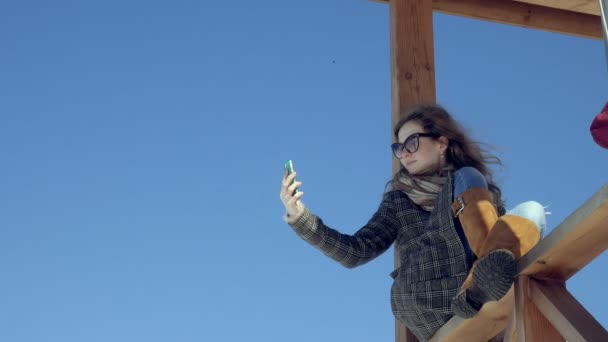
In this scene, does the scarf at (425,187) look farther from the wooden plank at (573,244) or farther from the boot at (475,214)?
the wooden plank at (573,244)

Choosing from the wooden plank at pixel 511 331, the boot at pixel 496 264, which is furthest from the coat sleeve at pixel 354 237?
the wooden plank at pixel 511 331

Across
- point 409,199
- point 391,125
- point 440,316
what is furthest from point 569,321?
point 391,125

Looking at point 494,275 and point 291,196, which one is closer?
point 494,275

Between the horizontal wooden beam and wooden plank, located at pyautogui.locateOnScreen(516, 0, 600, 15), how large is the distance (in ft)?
0.29

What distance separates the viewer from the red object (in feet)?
6.12

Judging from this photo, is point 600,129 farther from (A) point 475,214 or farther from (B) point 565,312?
(A) point 475,214

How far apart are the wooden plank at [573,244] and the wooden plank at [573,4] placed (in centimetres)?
231

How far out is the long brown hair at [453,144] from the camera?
11.3 ft

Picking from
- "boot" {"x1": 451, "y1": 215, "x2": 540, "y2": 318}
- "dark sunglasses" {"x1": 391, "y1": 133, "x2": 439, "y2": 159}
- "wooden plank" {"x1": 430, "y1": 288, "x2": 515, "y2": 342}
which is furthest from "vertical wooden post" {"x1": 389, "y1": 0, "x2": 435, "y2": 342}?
"boot" {"x1": 451, "y1": 215, "x2": 540, "y2": 318}

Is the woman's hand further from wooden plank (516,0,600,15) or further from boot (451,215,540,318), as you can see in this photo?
wooden plank (516,0,600,15)

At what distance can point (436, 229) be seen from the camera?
10.2 feet

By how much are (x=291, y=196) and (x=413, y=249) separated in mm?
409

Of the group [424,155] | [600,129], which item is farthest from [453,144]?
[600,129]

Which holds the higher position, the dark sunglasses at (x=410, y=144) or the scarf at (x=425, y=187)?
the dark sunglasses at (x=410, y=144)
